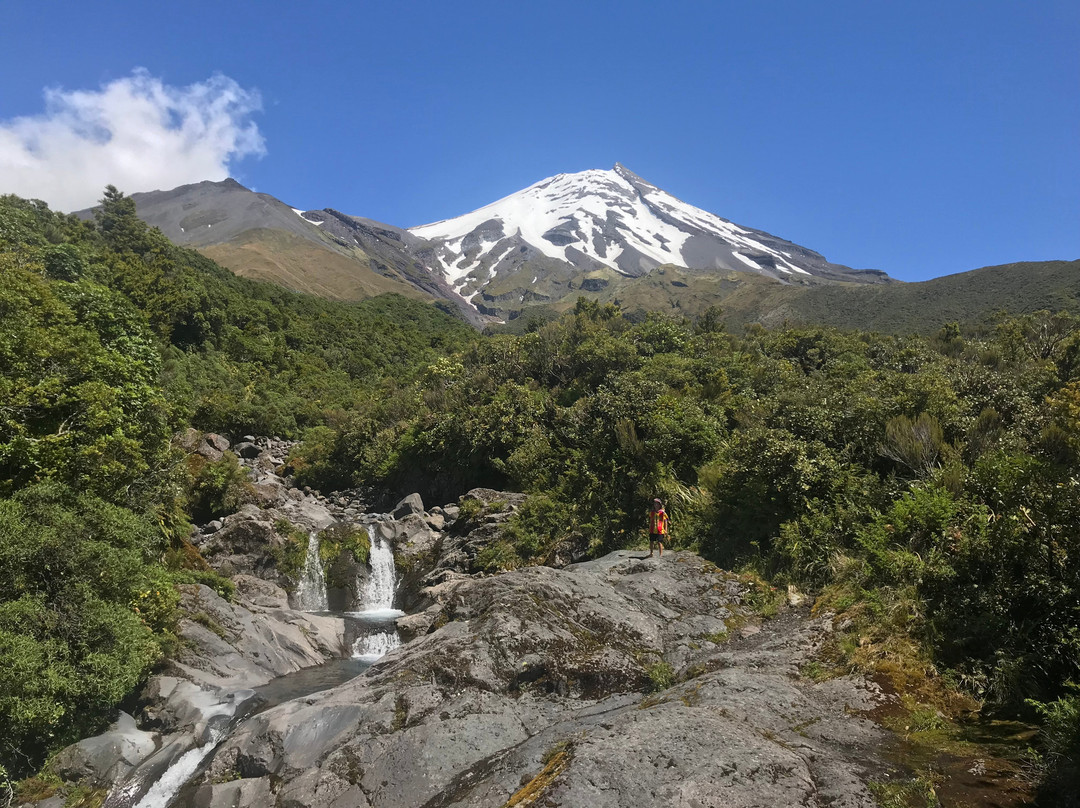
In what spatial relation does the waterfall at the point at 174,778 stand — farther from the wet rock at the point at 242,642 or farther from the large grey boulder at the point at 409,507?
the large grey boulder at the point at 409,507

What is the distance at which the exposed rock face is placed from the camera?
5.32 m

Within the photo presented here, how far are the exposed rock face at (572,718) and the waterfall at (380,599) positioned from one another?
392 inches

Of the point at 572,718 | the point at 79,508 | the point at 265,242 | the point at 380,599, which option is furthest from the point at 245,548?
the point at 265,242

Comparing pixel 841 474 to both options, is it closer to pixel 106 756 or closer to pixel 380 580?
pixel 106 756

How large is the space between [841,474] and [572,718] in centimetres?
922

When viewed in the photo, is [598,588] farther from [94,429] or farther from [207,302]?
[207,302]

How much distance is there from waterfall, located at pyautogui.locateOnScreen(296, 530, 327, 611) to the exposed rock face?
1491 centimetres

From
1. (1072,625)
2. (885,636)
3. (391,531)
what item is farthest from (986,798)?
(391,531)

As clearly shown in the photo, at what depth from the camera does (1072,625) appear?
6516mm

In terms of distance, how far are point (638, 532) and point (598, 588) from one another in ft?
24.6

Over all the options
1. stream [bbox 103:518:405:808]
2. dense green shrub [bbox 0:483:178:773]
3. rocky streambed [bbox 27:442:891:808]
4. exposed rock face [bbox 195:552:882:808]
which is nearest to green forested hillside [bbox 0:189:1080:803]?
dense green shrub [bbox 0:483:178:773]

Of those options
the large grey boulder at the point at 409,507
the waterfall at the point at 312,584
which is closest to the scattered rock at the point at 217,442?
the large grey boulder at the point at 409,507

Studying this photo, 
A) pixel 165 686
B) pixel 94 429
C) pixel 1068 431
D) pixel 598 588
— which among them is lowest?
pixel 165 686

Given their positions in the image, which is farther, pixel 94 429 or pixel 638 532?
pixel 638 532
